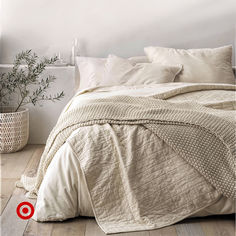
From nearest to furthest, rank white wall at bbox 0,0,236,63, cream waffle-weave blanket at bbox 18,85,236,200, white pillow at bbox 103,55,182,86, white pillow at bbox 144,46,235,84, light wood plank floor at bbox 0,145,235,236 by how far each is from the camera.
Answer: light wood plank floor at bbox 0,145,235,236 < cream waffle-weave blanket at bbox 18,85,236,200 < white pillow at bbox 103,55,182,86 < white pillow at bbox 144,46,235,84 < white wall at bbox 0,0,236,63

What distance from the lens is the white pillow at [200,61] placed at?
4023 millimetres

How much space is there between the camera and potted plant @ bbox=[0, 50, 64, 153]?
391cm

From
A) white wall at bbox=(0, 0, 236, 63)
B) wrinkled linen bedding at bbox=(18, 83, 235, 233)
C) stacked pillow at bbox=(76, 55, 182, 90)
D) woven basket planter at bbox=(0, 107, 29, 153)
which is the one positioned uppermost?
white wall at bbox=(0, 0, 236, 63)

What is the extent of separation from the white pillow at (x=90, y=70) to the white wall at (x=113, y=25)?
28 cm

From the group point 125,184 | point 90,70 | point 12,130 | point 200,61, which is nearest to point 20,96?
point 12,130

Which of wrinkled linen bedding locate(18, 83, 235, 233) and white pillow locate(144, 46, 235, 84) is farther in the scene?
white pillow locate(144, 46, 235, 84)

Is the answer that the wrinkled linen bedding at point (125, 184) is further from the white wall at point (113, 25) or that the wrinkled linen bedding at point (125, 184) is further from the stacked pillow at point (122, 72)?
the white wall at point (113, 25)

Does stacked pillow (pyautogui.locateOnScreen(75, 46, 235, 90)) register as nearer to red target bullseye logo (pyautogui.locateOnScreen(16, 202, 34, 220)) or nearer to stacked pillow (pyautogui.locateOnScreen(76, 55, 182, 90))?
stacked pillow (pyautogui.locateOnScreen(76, 55, 182, 90))

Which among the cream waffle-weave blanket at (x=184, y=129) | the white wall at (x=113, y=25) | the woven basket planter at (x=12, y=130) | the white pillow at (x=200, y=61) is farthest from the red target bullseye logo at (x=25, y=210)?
the white wall at (x=113, y=25)

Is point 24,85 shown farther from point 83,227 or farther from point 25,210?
point 83,227

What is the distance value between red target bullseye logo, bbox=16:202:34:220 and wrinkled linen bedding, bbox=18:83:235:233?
2.9 inches

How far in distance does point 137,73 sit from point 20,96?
1.21 metres

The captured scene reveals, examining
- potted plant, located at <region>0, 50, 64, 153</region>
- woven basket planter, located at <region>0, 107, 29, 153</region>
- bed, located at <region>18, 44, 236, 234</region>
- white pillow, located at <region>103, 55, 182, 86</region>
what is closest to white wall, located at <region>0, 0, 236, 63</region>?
potted plant, located at <region>0, 50, 64, 153</region>

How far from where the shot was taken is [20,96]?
4.32 metres
